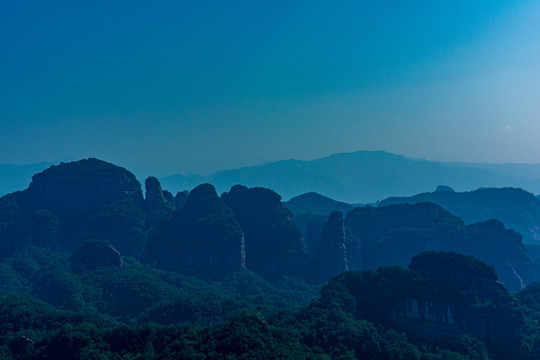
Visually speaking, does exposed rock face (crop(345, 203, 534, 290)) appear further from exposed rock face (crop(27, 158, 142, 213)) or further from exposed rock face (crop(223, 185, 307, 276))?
exposed rock face (crop(27, 158, 142, 213))

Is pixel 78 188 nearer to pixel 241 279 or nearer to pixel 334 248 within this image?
pixel 241 279

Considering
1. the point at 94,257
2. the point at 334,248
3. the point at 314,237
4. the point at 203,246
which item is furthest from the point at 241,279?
the point at 94,257

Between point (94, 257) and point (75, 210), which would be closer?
point (94, 257)

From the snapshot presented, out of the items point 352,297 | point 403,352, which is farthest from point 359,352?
point 352,297

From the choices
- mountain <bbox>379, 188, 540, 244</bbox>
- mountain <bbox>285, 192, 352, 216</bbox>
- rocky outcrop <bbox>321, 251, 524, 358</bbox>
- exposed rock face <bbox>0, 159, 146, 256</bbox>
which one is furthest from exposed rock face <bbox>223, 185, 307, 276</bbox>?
mountain <bbox>379, 188, 540, 244</bbox>

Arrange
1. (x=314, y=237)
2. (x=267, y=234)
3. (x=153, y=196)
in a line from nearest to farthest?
(x=267, y=234) < (x=314, y=237) < (x=153, y=196)

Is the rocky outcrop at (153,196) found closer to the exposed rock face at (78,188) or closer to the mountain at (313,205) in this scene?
the exposed rock face at (78,188)

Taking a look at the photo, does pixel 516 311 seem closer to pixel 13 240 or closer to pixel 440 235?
pixel 440 235
